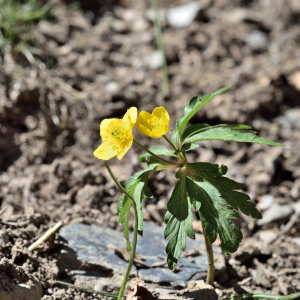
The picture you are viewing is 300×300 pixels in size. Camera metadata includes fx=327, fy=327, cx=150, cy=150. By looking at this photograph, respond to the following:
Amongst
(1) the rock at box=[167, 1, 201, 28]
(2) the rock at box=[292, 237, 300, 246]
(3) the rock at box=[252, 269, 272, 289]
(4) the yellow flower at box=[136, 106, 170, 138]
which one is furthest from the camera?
(1) the rock at box=[167, 1, 201, 28]

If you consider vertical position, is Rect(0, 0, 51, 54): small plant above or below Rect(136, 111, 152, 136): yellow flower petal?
above

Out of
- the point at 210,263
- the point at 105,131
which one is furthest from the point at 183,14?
the point at 210,263

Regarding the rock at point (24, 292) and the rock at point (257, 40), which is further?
the rock at point (257, 40)

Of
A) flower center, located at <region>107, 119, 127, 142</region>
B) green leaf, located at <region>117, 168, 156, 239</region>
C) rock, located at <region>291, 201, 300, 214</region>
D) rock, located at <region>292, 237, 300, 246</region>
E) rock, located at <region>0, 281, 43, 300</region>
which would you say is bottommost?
rock, located at <region>0, 281, 43, 300</region>

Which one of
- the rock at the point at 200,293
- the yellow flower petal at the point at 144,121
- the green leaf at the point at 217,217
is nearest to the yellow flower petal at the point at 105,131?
the yellow flower petal at the point at 144,121

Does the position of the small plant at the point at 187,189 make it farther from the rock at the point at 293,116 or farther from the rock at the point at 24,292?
the rock at the point at 293,116

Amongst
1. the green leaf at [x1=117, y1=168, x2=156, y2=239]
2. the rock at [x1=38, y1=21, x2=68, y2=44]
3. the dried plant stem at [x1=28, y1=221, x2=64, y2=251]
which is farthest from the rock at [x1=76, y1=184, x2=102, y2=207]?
the rock at [x1=38, y1=21, x2=68, y2=44]

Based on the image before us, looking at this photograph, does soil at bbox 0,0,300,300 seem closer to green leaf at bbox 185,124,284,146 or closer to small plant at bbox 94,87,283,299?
small plant at bbox 94,87,283,299
